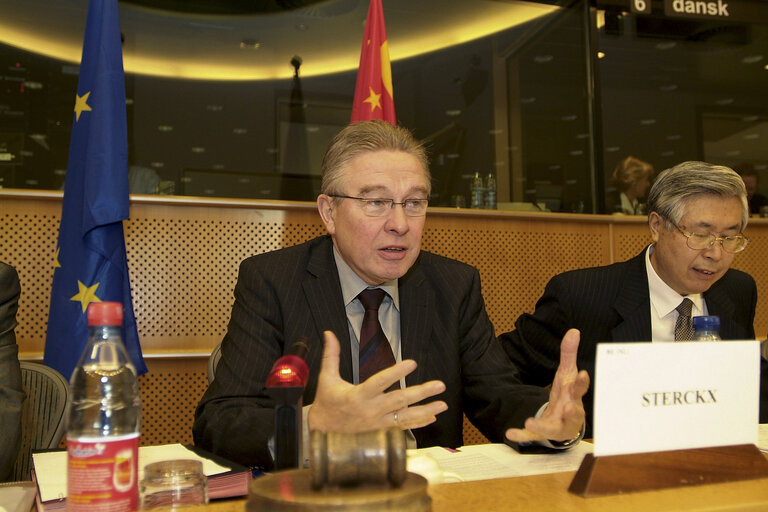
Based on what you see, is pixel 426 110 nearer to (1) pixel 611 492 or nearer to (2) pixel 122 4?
(2) pixel 122 4

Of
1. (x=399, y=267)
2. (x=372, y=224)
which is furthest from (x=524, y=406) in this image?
(x=372, y=224)

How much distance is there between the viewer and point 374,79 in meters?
3.73

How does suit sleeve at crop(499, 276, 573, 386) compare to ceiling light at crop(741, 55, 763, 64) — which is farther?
ceiling light at crop(741, 55, 763, 64)

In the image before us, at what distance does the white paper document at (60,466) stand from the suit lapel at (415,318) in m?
0.65

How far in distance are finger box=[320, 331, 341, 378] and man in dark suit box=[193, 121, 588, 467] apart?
20.2 inches

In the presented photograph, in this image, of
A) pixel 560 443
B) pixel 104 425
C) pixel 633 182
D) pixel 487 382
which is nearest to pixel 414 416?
pixel 560 443

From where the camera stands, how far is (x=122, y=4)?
214 inches

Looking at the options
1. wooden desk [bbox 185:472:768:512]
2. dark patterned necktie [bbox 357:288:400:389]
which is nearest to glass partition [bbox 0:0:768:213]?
dark patterned necktie [bbox 357:288:400:389]

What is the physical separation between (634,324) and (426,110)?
4.14m

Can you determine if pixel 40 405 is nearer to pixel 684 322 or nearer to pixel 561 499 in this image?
pixel 561 499

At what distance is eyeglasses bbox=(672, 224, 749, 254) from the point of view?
2.12m

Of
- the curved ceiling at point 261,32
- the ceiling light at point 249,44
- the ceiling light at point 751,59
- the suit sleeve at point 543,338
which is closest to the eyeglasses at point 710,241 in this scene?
the suit sleeve at point 543,338

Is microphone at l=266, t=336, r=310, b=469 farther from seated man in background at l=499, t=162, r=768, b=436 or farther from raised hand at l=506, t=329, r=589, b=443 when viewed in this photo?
seated man in background at l=499, t=162, r=768, b=436

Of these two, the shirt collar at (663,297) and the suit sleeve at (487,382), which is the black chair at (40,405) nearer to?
the suit sleeve at (487,382)
